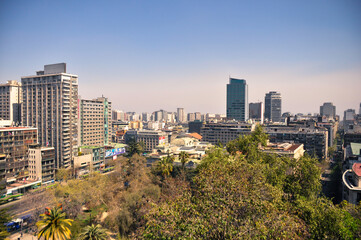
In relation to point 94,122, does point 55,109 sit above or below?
above

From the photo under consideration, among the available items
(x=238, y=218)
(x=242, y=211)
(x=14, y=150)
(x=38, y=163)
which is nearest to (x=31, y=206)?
(x=38, y=163)

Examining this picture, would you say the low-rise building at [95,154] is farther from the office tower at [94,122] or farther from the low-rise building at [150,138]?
the low-rise building at [150,138]

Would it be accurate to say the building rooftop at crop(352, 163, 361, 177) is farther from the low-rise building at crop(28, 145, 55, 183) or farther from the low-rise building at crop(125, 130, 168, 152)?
the low-rise building at crop(125, 130, 168, 152)

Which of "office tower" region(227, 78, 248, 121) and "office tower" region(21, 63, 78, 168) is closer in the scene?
"office tower" region(21, 63, 78, 168)

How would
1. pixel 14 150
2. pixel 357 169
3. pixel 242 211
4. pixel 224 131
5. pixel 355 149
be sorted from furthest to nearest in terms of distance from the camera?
1. pixel 224 131
2. pixel 14 150
3. pixel 355 149
4. pixel 357 169
5. pixel 242 211

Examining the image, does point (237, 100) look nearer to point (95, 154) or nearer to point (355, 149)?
point (95, 154)

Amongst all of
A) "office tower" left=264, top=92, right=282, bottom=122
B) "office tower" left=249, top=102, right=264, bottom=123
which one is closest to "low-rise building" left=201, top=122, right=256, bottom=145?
"office tower" left=249, top=102, right=264, bottom=123

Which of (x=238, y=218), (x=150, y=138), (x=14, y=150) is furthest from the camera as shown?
(x=150, y=138)

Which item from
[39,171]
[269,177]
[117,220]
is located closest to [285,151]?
[269,177]
